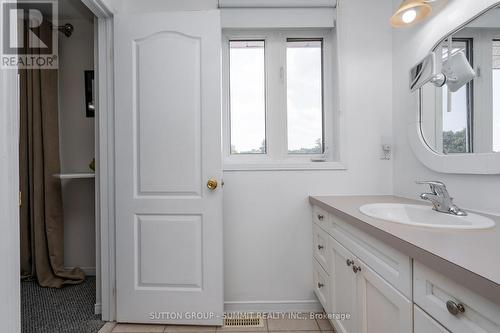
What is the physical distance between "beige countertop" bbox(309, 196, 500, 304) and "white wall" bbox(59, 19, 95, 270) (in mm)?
2344

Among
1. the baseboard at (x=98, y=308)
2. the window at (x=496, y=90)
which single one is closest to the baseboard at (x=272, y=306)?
the baseboard at (x=98, y=308)

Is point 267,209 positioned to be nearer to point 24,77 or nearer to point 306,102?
point 306,102

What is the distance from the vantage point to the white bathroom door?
167cm

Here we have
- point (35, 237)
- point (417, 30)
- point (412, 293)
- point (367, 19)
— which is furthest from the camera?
point (35, 237)

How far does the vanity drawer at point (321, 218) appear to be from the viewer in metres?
1.54

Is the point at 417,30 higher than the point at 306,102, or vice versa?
the point at 417,30

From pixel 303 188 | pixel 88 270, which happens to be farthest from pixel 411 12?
pixel 88 270

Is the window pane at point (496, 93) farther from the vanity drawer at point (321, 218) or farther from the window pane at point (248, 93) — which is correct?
the window pane at point (248, 93)

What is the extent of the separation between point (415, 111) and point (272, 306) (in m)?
1.60

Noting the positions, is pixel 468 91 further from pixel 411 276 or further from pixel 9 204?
pixel 9 204

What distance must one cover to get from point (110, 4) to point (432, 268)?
208 centimetres

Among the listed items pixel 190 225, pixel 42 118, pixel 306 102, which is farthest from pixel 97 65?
pixel 306 102

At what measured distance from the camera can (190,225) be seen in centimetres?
168

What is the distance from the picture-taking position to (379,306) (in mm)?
968
